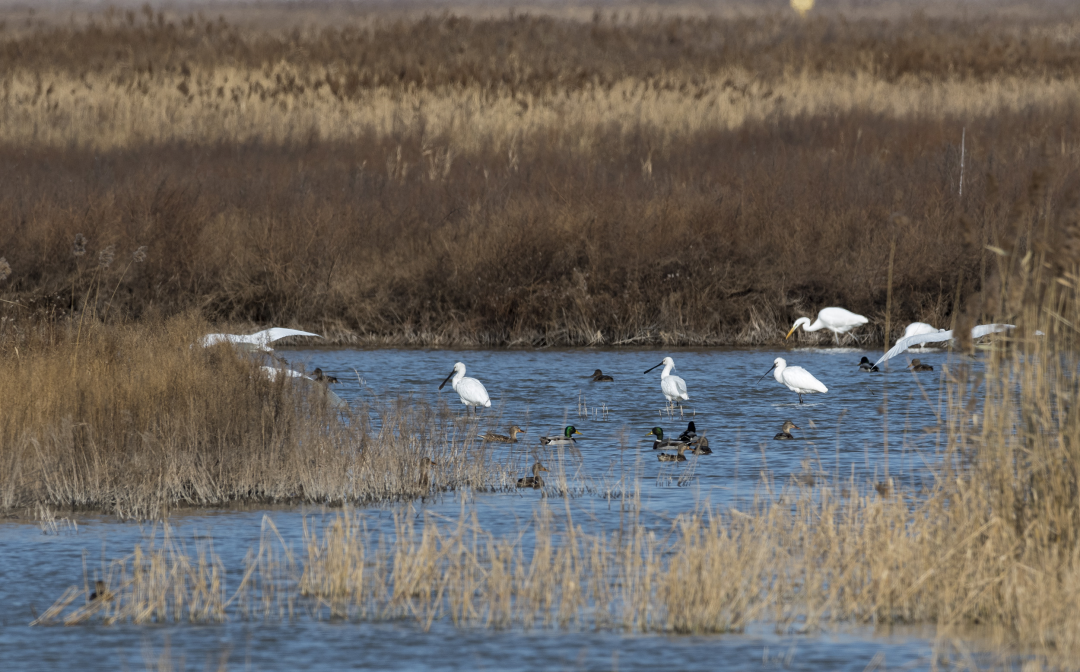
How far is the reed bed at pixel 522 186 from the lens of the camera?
21203mm

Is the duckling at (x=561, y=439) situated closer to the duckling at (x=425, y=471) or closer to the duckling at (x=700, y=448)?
the duckling at (x=700, y=448)

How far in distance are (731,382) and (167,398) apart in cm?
854

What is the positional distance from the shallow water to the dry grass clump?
1.03 feet

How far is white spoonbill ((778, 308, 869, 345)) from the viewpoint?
776 inches

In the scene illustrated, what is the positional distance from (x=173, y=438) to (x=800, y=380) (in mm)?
7259

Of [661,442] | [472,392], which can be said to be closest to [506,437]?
[472,392]

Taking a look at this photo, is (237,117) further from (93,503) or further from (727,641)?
(727,641)

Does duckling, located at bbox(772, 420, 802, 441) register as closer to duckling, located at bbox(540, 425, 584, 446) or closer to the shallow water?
the shallow water

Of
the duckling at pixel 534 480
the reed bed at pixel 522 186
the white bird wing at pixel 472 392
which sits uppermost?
the reed bed at pixel 522 186

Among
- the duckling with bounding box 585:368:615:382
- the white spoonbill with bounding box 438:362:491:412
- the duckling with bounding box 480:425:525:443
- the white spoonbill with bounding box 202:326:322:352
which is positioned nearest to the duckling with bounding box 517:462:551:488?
the duckling with bounding box 480:425:525:443

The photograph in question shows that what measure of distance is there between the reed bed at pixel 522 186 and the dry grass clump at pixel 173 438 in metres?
1.50

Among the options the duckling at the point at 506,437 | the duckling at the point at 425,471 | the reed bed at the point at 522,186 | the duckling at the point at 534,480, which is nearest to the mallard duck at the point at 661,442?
the duckling at the point at 506,437

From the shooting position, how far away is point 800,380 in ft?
50.6

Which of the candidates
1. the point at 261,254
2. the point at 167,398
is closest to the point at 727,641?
the point at 167,398
